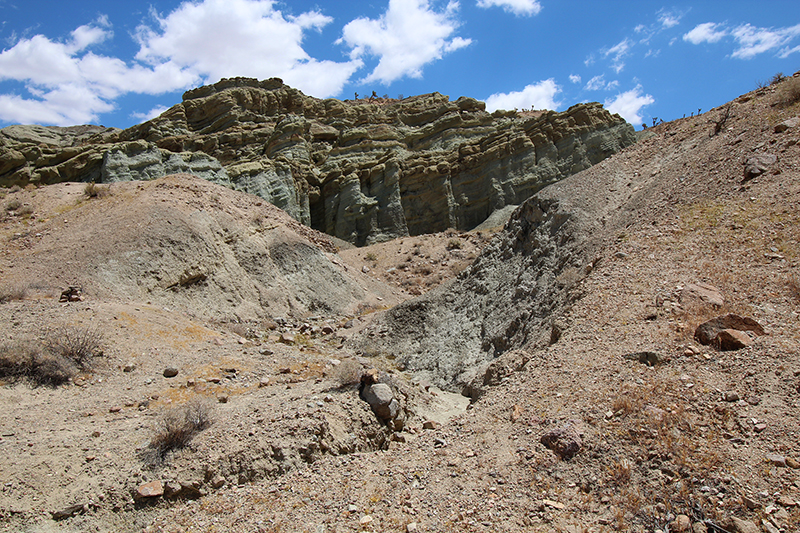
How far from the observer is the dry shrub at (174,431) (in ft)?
18.9

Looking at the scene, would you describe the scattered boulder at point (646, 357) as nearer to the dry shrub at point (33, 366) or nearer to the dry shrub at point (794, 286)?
the dry shrub at point (794, 286)

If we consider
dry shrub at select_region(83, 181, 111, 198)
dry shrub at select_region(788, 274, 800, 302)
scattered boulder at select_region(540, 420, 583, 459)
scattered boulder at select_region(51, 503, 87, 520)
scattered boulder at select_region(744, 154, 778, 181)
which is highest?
scattered boulder at select_region(744, 154, 778, 181)

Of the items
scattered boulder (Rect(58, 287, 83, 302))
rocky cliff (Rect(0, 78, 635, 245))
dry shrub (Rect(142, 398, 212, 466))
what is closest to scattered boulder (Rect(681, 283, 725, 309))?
dry shrub (Rect(142, 398, 212, 466))

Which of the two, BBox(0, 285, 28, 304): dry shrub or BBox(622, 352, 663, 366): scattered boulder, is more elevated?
BBox(622, 352, 663, 366): scattered boulder

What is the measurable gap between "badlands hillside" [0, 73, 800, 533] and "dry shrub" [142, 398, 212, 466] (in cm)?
3

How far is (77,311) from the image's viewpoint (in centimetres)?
1038

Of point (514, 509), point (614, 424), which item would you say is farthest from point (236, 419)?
point (614, 424)

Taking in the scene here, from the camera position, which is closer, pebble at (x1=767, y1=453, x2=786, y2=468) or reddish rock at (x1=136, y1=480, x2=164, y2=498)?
pebble at (x1=767, y1=453, x2=786, y2=468)

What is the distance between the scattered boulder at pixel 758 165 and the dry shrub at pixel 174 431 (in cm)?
1162

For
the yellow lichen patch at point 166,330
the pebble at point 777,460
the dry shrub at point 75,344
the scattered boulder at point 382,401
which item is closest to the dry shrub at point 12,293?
the yellow lichen patch at point 166,330

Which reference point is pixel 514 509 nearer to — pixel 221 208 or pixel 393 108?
pixel 221 208

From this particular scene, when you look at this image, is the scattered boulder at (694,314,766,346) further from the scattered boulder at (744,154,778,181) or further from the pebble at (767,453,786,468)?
the scattered boulder at (744,154,778,181)

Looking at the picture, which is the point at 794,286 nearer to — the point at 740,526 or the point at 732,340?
the point at 732,340

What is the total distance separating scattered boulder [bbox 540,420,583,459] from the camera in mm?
5129
